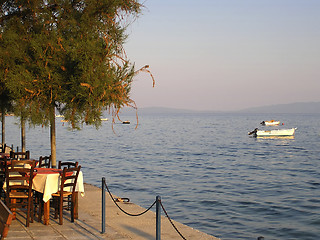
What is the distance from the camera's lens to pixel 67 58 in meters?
12.2

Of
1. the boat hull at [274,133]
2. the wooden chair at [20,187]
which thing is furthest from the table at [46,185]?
the boat hull at [274,133]

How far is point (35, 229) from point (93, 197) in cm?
441

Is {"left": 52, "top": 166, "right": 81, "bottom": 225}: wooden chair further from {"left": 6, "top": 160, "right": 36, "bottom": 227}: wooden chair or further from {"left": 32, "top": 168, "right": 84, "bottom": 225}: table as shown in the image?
{"left": 6, "top": 160, "right": 36, "bottom": 227}: wooden chair

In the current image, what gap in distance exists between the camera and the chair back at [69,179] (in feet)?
31.5

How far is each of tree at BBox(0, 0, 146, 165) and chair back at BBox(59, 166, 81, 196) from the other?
2.38m

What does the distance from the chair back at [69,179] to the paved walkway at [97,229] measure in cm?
69

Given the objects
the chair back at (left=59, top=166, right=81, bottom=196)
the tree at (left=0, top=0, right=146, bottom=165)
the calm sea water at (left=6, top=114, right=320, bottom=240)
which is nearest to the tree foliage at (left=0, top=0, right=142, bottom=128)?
the tree at (left=0, top=0, right=146, bottom=165)

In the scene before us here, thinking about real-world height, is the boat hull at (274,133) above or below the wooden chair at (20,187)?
below

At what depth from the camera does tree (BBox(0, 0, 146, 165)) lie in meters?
11.9

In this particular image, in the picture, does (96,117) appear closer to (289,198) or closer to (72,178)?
(72,178)

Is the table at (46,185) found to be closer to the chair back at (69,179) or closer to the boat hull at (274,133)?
the chair back at (69,179)

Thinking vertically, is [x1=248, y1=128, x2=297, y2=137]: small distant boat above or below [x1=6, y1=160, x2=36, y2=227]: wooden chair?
below

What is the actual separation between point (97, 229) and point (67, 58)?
4929 millimetres

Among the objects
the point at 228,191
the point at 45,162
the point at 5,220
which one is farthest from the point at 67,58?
the point at 228,191
